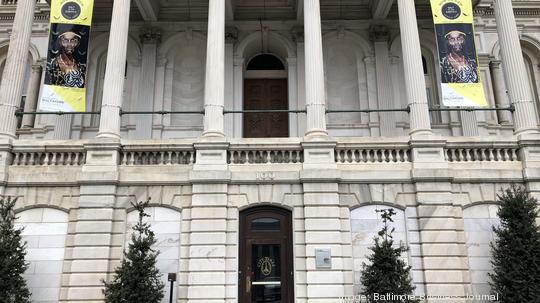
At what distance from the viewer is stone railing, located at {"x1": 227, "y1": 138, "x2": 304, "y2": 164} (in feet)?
48.7

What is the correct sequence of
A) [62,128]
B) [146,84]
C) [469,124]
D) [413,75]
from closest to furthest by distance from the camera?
1. [413,75]
2. [469,124]
3. [62,128]
4. [146,84]

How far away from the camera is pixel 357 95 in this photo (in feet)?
68.1

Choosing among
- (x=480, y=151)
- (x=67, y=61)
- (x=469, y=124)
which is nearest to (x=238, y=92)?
(x=67, y=61)

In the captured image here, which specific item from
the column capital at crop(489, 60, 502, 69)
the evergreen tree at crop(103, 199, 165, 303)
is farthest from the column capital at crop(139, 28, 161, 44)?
the column capital at crop(489, 60, 502, 69)

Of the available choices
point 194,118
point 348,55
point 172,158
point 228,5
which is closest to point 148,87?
point 194,118

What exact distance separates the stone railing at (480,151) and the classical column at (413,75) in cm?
97

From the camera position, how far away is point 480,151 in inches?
592

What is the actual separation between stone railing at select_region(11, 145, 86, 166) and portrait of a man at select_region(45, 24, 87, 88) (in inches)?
87.6

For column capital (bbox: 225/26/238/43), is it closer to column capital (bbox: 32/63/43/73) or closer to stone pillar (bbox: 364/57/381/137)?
stone pillar (bbox: 364/57/381/137)

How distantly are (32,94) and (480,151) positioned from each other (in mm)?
19419

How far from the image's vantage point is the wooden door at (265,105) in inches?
811

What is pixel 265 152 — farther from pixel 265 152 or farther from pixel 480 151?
pixel 480 151

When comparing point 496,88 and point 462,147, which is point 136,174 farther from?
point 496,88

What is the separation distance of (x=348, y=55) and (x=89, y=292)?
14.6 meters
